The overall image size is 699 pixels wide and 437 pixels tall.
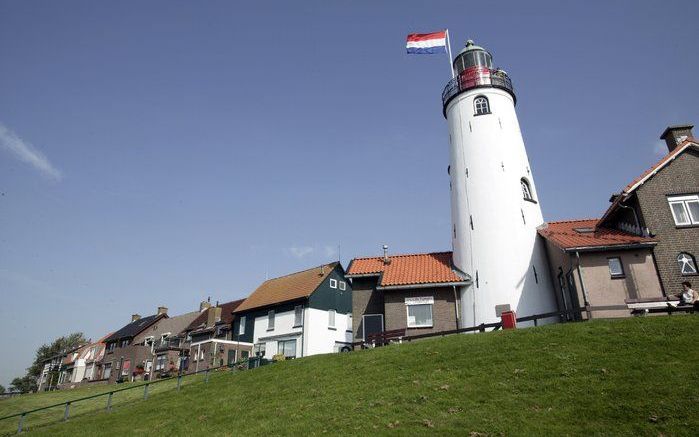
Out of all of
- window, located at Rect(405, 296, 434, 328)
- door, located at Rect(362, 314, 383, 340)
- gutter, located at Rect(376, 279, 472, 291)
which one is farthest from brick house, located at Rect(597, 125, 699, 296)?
door, located at Rect(362, 314, 383, 340)

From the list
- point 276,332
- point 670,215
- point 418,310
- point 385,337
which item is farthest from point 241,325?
point 670,215

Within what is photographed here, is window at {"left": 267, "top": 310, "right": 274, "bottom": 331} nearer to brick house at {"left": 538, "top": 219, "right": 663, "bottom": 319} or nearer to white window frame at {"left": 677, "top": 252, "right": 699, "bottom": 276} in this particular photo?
brick house at {"left": 538, "top": 219, "right": 663, "bottom": 319}

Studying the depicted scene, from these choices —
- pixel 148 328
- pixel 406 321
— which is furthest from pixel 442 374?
pixel 148 328

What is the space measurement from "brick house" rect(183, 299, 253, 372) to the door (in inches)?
531

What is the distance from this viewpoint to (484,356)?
717 inches

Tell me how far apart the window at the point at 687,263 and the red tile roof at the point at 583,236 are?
5.14 feet

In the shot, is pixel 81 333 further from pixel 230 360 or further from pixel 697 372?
pixel 697 372

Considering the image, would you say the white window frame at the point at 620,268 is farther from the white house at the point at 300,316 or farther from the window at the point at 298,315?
the window at the point at 298,315

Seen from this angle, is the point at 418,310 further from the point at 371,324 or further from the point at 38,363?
the point at 38,363

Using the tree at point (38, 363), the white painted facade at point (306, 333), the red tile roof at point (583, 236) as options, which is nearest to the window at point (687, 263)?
the red tile roof at point (583, 236)

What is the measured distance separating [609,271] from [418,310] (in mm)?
11227

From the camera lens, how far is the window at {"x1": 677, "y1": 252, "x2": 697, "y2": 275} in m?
23.8

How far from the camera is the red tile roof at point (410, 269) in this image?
101 feet

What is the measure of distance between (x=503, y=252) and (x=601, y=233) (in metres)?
5.55
